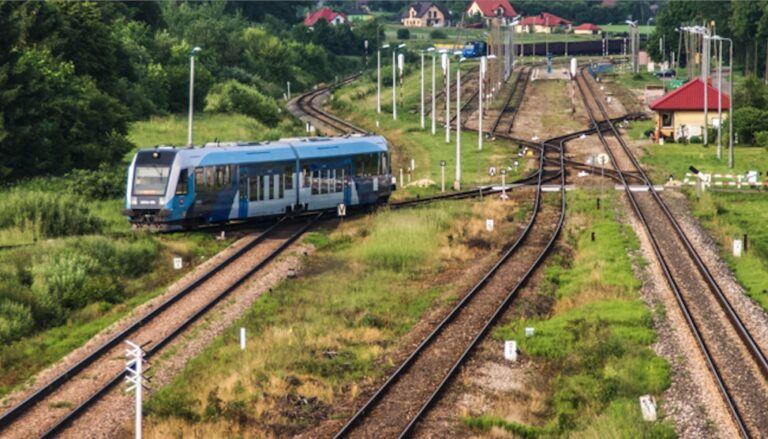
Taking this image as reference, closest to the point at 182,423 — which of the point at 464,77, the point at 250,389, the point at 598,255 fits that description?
the point at 250,389

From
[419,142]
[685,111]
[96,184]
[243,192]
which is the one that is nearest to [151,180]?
[243,192]

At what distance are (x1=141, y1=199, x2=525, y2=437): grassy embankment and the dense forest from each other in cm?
1477

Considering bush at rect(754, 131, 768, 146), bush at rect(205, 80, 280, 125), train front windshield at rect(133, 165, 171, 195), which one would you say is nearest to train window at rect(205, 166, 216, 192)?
train front windshield at rect(133, 165, 171, 195)

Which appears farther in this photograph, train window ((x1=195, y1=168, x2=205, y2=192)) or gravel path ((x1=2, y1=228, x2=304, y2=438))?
train window ((x1=195, y1=168, x2=205, y2=192))

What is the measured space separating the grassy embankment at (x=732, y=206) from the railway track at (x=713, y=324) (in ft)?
3.66

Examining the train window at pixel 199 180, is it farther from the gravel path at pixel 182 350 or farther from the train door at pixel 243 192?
the gravel path at pixel 182 350

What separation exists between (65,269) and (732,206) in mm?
27263

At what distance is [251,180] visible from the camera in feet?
132

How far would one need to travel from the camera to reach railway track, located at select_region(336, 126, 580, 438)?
2080 centimetres

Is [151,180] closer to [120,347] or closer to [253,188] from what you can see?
[253,188]

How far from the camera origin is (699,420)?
2019 centimetres

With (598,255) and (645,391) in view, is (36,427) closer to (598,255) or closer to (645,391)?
(645,391)

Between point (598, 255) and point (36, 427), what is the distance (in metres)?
19.4

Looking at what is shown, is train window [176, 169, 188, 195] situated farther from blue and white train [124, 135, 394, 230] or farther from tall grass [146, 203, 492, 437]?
tall grass [146, 203, 492, 437]
